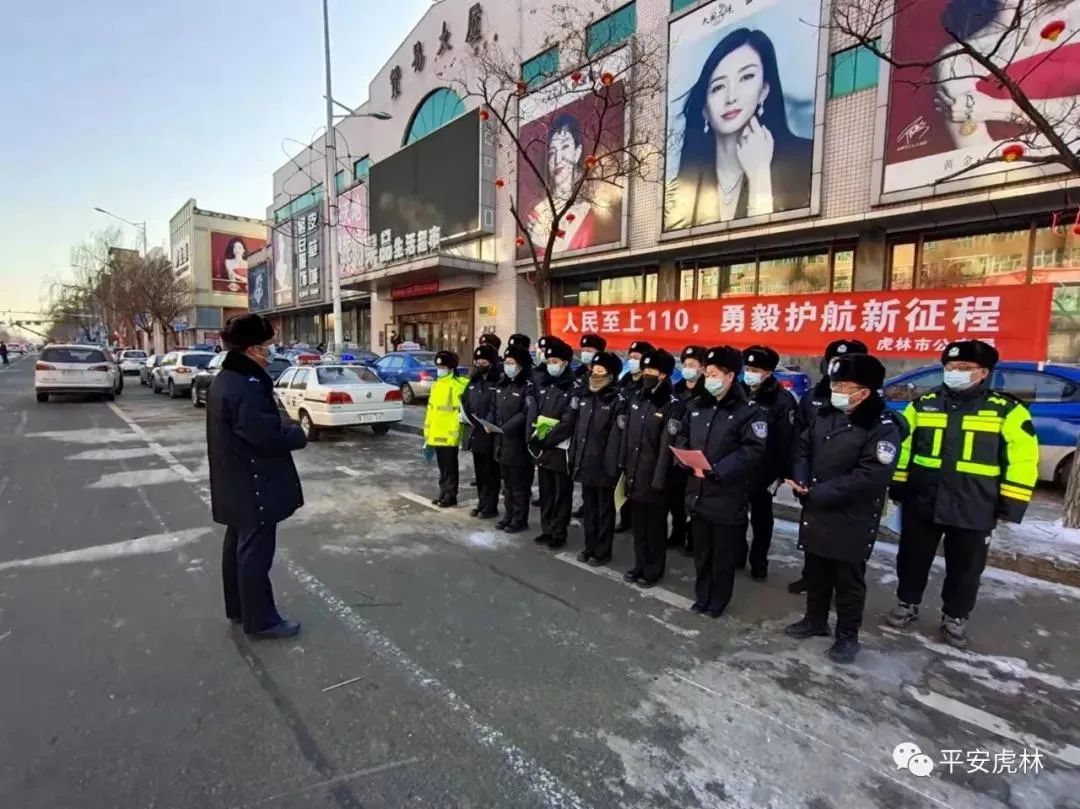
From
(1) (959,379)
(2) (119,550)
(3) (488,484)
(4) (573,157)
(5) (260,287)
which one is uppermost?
(4) (573,157)

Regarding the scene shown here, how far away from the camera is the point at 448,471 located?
6.60 meters

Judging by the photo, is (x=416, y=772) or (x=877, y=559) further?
(x=877, y=559)

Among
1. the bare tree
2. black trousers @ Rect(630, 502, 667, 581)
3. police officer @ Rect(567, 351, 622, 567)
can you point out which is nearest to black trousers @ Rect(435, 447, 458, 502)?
police officer @ Rect(567, 351, 622, 567)

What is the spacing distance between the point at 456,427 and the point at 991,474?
184 inches

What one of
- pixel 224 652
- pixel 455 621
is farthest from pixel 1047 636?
pixel 224 652

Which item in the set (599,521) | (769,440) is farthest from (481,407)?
(769,440)

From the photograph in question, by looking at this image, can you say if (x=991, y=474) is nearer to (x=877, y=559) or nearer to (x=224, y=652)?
(x=877, y=559)

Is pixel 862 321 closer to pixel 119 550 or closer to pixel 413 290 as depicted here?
pixel 119 550

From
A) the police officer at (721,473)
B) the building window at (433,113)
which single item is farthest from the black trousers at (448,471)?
the building window at (433,113)

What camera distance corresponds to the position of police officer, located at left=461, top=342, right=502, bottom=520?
606 cm

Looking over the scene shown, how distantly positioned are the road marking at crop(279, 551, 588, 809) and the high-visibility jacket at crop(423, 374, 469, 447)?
7.90 feet

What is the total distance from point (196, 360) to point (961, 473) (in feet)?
71.0

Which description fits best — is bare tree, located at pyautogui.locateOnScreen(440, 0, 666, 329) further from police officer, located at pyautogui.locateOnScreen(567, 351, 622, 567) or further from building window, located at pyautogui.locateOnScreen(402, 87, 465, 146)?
police officer, located at pyautogui.locateOnScreen(567, 351, 622, 567)

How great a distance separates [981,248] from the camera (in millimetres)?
11805
